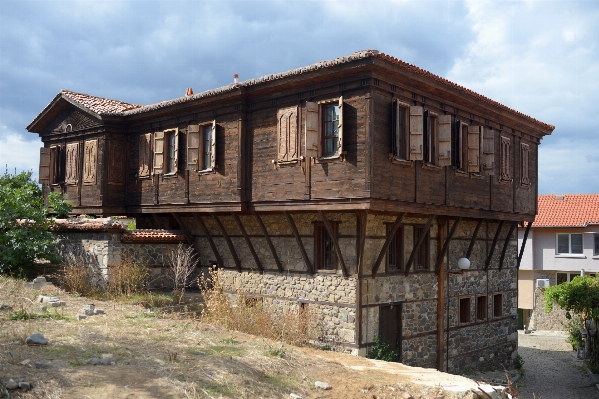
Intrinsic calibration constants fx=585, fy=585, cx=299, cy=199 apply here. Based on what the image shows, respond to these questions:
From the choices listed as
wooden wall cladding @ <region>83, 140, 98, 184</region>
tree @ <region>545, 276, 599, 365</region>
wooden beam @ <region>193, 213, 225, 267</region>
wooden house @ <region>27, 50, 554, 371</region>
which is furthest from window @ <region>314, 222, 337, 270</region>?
tree @ <region>545, 276, 599, 365</region>

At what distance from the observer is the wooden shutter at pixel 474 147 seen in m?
16.2

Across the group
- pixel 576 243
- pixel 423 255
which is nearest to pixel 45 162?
pixel 423 255

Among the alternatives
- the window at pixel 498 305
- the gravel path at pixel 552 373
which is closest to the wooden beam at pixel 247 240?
the gravel path at pixel 552 373

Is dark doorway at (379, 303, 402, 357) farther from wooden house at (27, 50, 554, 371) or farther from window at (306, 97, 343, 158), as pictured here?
window at (306, 97, 343, 158)

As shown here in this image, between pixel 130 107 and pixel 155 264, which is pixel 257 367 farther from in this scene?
pixel 130 107

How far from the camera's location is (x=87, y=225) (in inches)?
665

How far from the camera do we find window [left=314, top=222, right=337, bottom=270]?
14922 mm

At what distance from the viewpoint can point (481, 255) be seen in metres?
18.9

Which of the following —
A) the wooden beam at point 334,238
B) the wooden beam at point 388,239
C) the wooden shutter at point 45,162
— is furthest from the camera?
the wooden shutter at point 45,162

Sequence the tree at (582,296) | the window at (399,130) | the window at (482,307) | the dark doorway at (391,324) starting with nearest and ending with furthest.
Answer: the window at (399,130)
the dark doorway at (391,324)
the window at (482,307)
the tree at (582,296)

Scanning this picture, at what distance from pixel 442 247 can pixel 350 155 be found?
16.9 ft

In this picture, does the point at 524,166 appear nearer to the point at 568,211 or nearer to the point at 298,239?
the point at 298,239

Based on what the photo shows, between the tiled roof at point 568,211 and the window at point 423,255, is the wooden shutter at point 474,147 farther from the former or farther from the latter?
the tiled roof at point 568,211

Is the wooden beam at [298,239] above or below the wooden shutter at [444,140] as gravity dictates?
below
